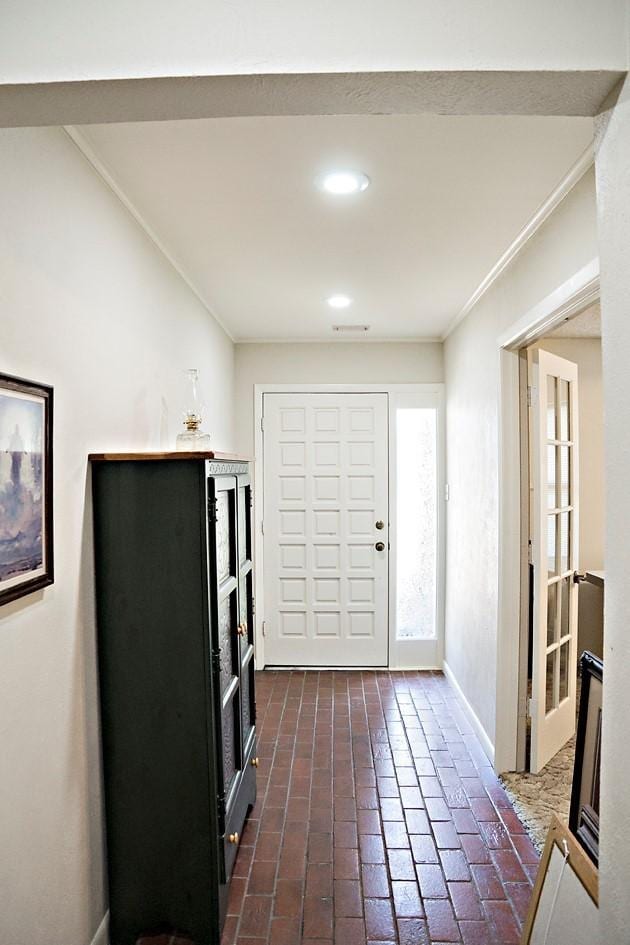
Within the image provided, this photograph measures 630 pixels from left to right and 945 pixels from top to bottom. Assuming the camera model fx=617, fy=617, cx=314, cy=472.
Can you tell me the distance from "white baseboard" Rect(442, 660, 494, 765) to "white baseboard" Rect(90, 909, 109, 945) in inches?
78.9

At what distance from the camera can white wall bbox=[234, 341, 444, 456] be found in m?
4.90

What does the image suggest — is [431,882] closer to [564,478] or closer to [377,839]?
[377,839]

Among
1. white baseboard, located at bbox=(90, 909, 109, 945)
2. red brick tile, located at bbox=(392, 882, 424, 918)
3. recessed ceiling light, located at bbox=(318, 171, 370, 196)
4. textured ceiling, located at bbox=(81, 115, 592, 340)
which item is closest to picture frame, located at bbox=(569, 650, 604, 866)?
red brick tile, located at bbox=(392, 882, 424, 918)

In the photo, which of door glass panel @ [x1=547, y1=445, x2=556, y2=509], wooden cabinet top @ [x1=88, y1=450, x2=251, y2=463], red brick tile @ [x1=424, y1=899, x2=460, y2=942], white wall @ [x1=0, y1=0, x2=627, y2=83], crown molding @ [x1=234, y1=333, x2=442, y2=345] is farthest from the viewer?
crown molding @ [x1=234, y1=333, x2=442, y2=345]

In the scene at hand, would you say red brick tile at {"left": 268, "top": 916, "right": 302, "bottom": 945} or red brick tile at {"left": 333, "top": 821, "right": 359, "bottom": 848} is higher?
red brick tile at {"left": 268, "top": 916, "right": 302, "bottom": 945}

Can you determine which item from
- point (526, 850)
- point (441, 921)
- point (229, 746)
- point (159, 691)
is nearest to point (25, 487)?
point (159, 691)

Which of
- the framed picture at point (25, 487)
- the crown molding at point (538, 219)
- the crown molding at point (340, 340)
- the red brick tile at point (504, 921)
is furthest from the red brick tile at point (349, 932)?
the crown molding at point (340, 340)

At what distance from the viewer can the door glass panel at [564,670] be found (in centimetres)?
335

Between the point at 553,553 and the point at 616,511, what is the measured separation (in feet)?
7.83

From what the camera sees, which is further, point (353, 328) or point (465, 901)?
point (353, 328)

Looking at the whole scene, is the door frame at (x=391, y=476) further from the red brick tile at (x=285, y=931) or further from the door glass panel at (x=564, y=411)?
the red brick tile at (x=285, y=931)

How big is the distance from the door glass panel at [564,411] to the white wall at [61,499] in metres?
2.22

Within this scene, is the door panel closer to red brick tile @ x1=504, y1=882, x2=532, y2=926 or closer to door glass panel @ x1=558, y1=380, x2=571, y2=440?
door glass panel @ x1=558, y1=380, x2=571, y2=440

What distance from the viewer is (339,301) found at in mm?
3775
